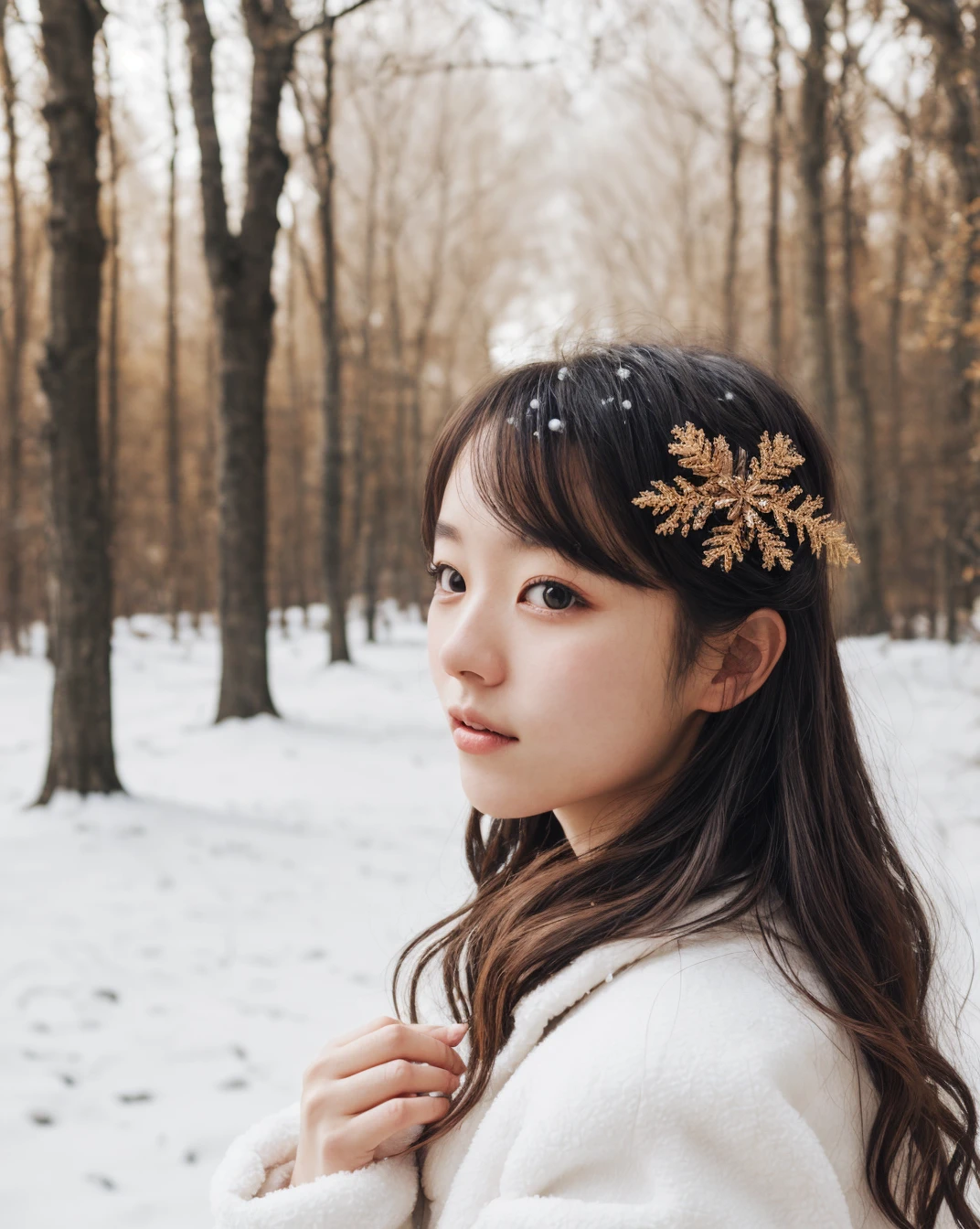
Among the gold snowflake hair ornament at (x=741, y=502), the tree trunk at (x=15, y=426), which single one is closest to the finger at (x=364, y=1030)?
the gold snowflake hair ornament at (x=741, y=502)

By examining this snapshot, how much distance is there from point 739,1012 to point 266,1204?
1.83ft

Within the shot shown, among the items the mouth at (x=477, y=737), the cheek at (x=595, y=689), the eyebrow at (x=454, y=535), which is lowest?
the mouth at (x=477, y=737)

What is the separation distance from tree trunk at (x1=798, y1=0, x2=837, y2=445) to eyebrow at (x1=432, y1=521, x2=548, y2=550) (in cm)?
924

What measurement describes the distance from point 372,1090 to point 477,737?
367 millimetres

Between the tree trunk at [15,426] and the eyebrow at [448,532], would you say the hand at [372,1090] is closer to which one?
the eyebrow at [448,532]

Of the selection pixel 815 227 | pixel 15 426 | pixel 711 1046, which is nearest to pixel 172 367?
pixel 15 426

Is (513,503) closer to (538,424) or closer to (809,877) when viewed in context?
(538,424)

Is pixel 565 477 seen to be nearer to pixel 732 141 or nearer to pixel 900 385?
pixel 732 141

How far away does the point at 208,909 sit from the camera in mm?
4402

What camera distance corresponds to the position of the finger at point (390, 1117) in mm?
1033

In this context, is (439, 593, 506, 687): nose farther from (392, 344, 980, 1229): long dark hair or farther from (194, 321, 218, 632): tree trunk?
(194, 321, 218, 632): tree trunk

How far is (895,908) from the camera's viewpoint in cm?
111

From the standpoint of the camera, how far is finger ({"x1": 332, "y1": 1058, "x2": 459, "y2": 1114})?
105cm

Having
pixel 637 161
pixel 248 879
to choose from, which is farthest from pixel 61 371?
pixel 637 161
